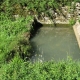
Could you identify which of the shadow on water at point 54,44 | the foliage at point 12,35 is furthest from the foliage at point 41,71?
the shadow on water at point 54,44

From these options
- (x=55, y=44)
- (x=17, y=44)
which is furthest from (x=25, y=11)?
(x=17, y=44)

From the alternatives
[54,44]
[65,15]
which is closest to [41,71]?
[54,44]

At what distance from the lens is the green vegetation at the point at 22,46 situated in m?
5.66

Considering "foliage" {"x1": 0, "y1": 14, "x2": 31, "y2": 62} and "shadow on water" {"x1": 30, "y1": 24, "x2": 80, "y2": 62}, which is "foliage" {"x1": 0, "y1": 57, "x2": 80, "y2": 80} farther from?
"shadow on water" {"x1": 30, "y1": 24, "x2": 80, "y2": 62}

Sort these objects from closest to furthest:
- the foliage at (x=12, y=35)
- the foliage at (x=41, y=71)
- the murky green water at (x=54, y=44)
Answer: the foliage at (x=41, y=71) → the foliage at (x=12, y=35) → the murky green water at (x=54, y=44)

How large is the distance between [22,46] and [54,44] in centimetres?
160

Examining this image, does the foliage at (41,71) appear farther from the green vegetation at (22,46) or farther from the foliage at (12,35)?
the foliage at (12,35)

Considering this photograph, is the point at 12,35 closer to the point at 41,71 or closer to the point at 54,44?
the point at 54,44

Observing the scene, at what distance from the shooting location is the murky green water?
7.71m

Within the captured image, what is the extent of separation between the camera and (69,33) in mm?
9688

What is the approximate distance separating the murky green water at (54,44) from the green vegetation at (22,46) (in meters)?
0.42

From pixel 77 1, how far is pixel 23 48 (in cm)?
404

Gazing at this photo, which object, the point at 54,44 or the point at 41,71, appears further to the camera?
the point at 54,44

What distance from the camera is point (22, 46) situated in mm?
7520
